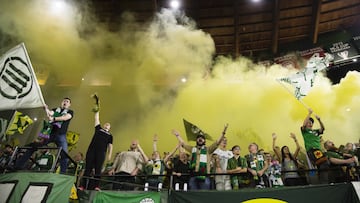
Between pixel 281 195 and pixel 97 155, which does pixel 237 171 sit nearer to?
pixel 281 195

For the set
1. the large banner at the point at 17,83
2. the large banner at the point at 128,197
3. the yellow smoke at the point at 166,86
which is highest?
the yellow smoke at the point at 166,86

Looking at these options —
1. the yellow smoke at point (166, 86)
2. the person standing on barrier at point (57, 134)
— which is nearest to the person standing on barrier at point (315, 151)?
the yellow smoke at point (166, 86)

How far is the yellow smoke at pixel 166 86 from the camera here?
7.75 metres

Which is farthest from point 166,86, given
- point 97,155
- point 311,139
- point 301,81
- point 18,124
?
point 311,139

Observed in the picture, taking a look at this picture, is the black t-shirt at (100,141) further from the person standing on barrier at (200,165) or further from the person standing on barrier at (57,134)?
the person standing on barrier at (200,165)

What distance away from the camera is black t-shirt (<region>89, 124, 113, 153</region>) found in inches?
Result: 180

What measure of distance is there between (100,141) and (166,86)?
5264 mm

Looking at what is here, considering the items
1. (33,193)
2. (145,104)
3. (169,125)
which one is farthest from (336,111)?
(33,193)

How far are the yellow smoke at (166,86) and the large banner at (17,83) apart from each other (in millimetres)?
3072

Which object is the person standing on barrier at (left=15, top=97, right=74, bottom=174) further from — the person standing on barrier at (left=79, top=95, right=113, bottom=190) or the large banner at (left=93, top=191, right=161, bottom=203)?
the large banner at (left=93, top=191, right=161, bottom=203)

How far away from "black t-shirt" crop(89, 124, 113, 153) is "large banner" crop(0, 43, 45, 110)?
38.9 inches

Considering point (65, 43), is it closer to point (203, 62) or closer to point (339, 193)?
point (203, 62)

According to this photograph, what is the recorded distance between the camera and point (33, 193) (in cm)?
364

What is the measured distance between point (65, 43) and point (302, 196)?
21.7 ft
